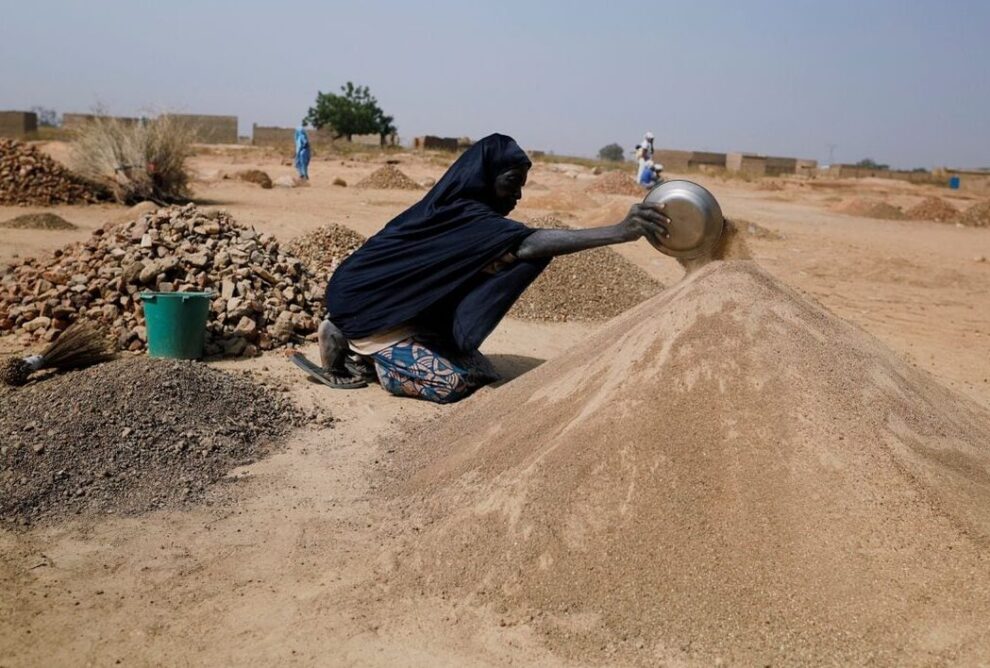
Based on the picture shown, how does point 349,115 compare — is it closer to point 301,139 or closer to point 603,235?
point 301,139

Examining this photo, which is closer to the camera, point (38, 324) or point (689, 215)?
point (689, 215)

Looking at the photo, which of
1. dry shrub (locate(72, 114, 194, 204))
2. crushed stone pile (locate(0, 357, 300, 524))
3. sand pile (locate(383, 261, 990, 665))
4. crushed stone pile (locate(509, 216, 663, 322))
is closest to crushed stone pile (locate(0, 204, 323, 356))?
crushed stone pile (locate(0, 357, 300, 524))

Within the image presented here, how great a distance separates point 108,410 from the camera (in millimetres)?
4035

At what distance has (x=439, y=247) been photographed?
4.65 m

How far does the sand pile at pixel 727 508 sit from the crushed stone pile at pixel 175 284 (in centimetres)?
264

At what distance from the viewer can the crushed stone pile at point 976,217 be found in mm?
17562

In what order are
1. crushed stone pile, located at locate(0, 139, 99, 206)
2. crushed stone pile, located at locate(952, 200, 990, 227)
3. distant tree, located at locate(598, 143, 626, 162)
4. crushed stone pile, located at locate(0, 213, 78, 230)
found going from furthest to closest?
distant tree, located at locate(598, 143, 626, 162), crushed stone pile, located at locate(952, 200, 990, 227), crushed stone pile, located at locate(0, 139, 99, 206), crushed stone pile, located at locate(0, 213, 78, 230)

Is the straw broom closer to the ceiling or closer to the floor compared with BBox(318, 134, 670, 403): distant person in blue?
closer to the floor

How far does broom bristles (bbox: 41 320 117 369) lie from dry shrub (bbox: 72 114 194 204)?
348 inches

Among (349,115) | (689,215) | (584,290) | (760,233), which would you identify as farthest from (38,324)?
(349,115)

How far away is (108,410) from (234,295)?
195 cm

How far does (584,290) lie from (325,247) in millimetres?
2376

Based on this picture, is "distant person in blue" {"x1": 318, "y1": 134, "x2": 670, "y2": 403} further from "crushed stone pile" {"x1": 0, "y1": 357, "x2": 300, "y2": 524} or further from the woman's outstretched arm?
"crushed stone pile" {"x1": 0, "y1": 357, "x2": 300, "y2": 524}

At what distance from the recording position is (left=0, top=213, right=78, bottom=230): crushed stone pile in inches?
409
